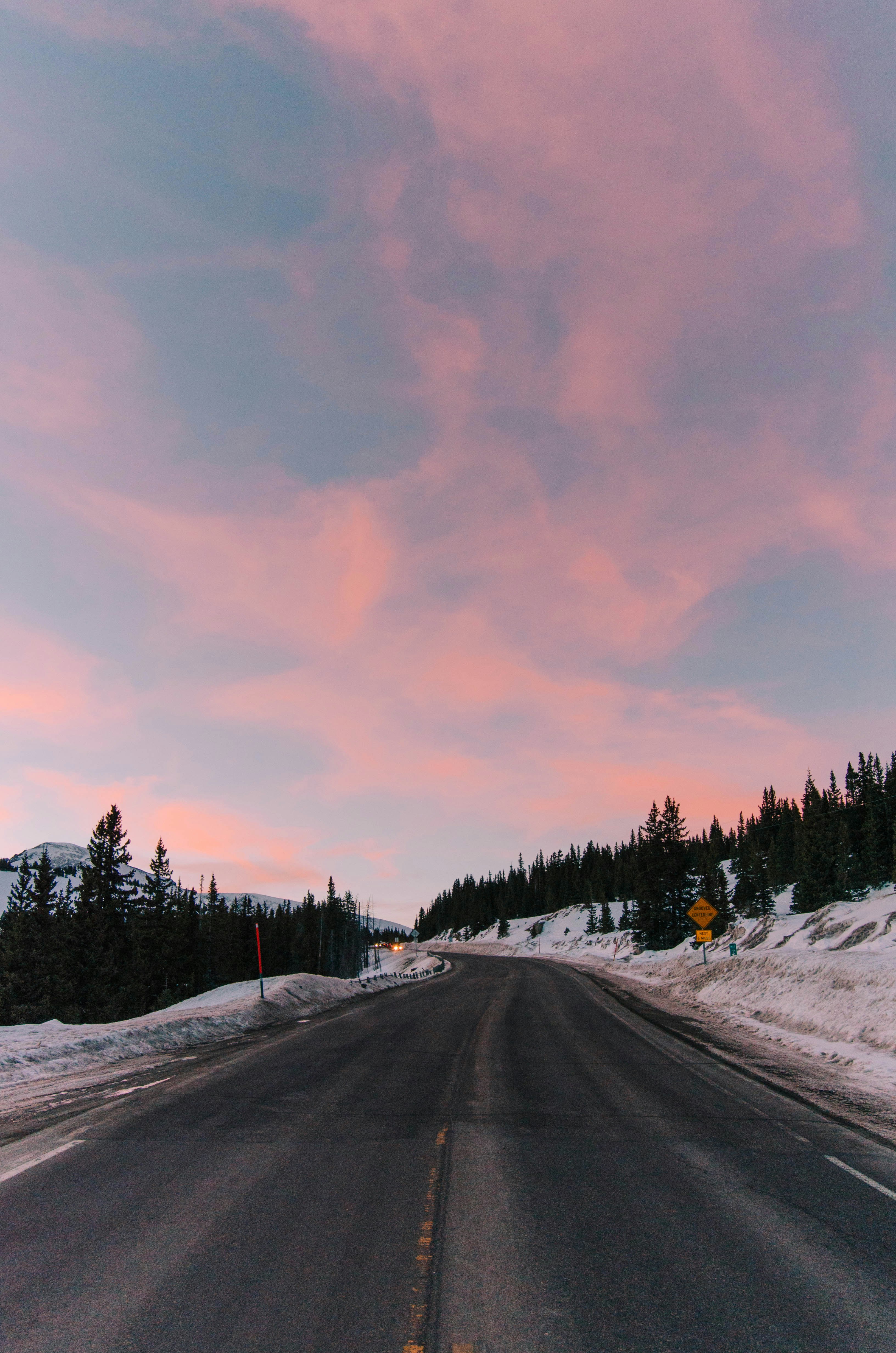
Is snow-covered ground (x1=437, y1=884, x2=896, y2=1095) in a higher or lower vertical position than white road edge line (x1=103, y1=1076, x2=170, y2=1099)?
lower

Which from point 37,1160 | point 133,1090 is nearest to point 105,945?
point 133,1090

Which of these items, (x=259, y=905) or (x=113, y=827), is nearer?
(x=113, y=827)

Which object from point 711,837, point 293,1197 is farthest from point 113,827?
point 711,837

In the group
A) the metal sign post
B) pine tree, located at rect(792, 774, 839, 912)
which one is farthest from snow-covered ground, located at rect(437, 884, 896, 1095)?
pine tree, located at rect(792, 774, 839, 912)

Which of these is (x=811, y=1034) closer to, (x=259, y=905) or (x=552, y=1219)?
(x=552, y=1219)

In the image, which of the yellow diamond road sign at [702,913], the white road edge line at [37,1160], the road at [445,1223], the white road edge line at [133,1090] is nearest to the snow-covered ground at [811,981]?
the yellow diamond road sign at [702,913]

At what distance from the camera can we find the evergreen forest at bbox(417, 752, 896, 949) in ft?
208

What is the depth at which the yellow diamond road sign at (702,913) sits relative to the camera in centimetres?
2764

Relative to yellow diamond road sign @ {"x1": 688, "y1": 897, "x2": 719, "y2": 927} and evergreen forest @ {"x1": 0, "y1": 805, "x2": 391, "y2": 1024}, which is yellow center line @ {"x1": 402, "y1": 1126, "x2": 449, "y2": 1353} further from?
evergreen forest @ {"x1": 0, "y1": 805, "x2": 391, "y2": 1024}

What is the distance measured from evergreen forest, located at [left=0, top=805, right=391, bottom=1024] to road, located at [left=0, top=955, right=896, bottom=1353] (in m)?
41.2

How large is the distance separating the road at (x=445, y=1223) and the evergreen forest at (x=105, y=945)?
41.2 meters

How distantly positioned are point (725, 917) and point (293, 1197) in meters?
81.2

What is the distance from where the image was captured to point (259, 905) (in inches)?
3393

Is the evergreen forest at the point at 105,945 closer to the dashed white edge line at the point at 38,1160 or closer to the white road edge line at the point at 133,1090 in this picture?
the white road edge line at the point at 133,1090
